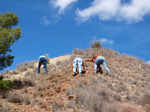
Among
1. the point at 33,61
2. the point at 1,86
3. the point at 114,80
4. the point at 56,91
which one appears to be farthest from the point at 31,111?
the point at 33,61

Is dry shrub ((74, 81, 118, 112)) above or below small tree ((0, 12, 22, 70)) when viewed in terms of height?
below

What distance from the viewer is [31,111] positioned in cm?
646

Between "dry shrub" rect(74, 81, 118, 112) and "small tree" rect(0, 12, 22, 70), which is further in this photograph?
"small tree" rect(0, 12, 22, 70)

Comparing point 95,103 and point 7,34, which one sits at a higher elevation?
point 7,34

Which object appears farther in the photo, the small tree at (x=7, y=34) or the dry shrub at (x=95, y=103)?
the small tree at (x=7, y=34)

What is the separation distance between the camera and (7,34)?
39.0 feet

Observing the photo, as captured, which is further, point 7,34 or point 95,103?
point 7,34

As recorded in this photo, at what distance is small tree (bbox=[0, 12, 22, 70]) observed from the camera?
1188 centimetres

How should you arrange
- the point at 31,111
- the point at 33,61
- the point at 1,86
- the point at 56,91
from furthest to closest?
the point at 33,61
the point at 1,86
the point at 56,91
the point at 31,111

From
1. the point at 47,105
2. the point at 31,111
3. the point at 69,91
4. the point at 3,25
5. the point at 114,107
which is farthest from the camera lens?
the point at 3,25

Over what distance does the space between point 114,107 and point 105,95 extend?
1.89 meters

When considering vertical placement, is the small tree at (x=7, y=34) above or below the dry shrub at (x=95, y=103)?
above

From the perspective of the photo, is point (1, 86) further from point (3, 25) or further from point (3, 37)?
point (3, 25)

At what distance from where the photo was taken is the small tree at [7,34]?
39.0 feet
